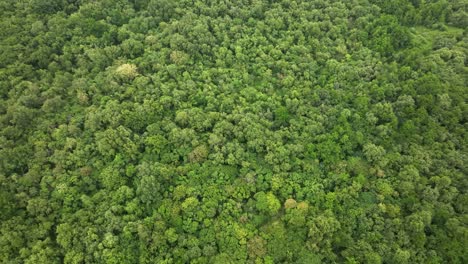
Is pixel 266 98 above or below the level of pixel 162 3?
below

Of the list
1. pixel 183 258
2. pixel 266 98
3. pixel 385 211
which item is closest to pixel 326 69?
pixel 266 98

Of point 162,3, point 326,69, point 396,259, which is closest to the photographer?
point 396,259

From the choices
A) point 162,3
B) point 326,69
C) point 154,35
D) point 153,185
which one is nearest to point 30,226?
point 153,185

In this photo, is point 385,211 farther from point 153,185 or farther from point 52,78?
point 52,78

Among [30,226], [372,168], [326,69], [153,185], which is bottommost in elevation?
[30,226]

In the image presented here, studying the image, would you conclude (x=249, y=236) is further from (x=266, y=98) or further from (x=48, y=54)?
(x=48, y=54)

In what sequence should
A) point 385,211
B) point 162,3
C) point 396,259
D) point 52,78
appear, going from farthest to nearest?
point 162,3 → point 52,78 → point 385,211 → point 396,259

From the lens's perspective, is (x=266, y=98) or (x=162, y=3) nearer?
(x=266, y=98)
